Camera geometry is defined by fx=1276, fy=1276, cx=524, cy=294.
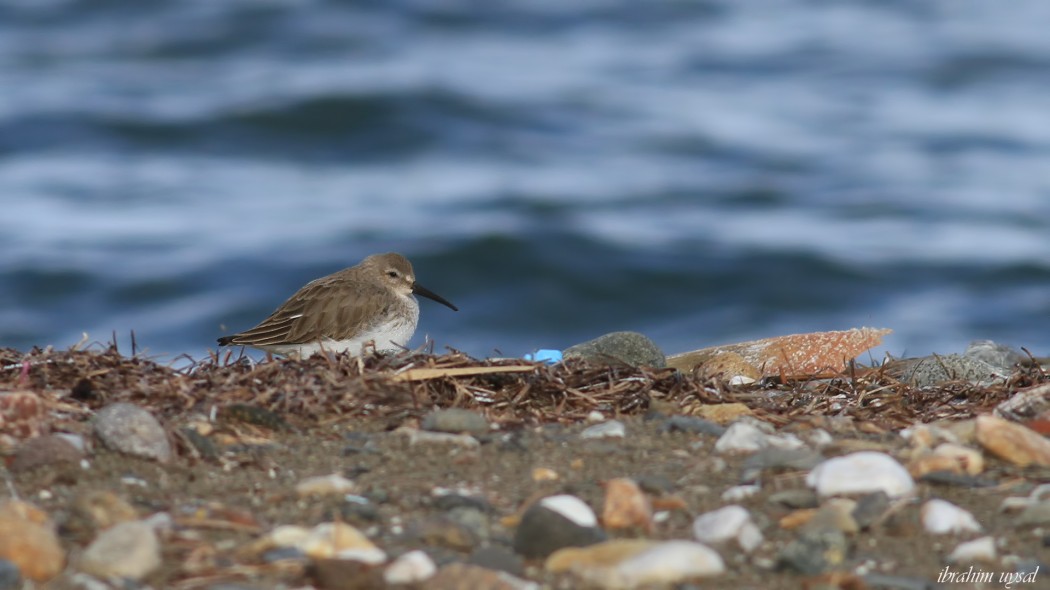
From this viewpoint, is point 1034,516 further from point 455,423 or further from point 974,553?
point 455,423

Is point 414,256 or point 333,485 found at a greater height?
point 414,256

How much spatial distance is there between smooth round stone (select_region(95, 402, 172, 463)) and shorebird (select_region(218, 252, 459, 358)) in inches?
99.6

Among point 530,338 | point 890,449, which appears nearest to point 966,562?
point 890,449

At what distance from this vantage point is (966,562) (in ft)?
9.60

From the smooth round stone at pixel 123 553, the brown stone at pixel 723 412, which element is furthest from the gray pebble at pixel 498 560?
the brown stone at pixel 723 412

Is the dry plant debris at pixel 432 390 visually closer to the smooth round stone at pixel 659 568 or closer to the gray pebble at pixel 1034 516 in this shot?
the gray pebble at pixel 1034 516

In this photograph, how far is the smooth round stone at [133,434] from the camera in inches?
135

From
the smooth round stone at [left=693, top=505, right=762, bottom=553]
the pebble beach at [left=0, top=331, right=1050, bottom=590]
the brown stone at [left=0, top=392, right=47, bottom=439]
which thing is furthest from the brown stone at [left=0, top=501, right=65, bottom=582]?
the smooth round stone at [left=693, top=505, right=762, bottom=553]

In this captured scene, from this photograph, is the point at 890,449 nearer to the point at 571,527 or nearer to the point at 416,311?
the point at 571,527

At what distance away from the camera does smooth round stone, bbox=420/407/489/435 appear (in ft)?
12.5

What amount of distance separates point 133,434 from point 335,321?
2801 millimetres

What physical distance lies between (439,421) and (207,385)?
889 millimetres

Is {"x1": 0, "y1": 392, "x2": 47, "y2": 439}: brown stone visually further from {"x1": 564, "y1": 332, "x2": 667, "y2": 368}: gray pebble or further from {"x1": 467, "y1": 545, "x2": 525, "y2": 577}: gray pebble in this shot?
{"x1": 564, "y1": 332, "x2": 667, "y2": 368}: gray pebble

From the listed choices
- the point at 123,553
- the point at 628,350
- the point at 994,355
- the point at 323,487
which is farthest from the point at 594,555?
the point at 994,355
